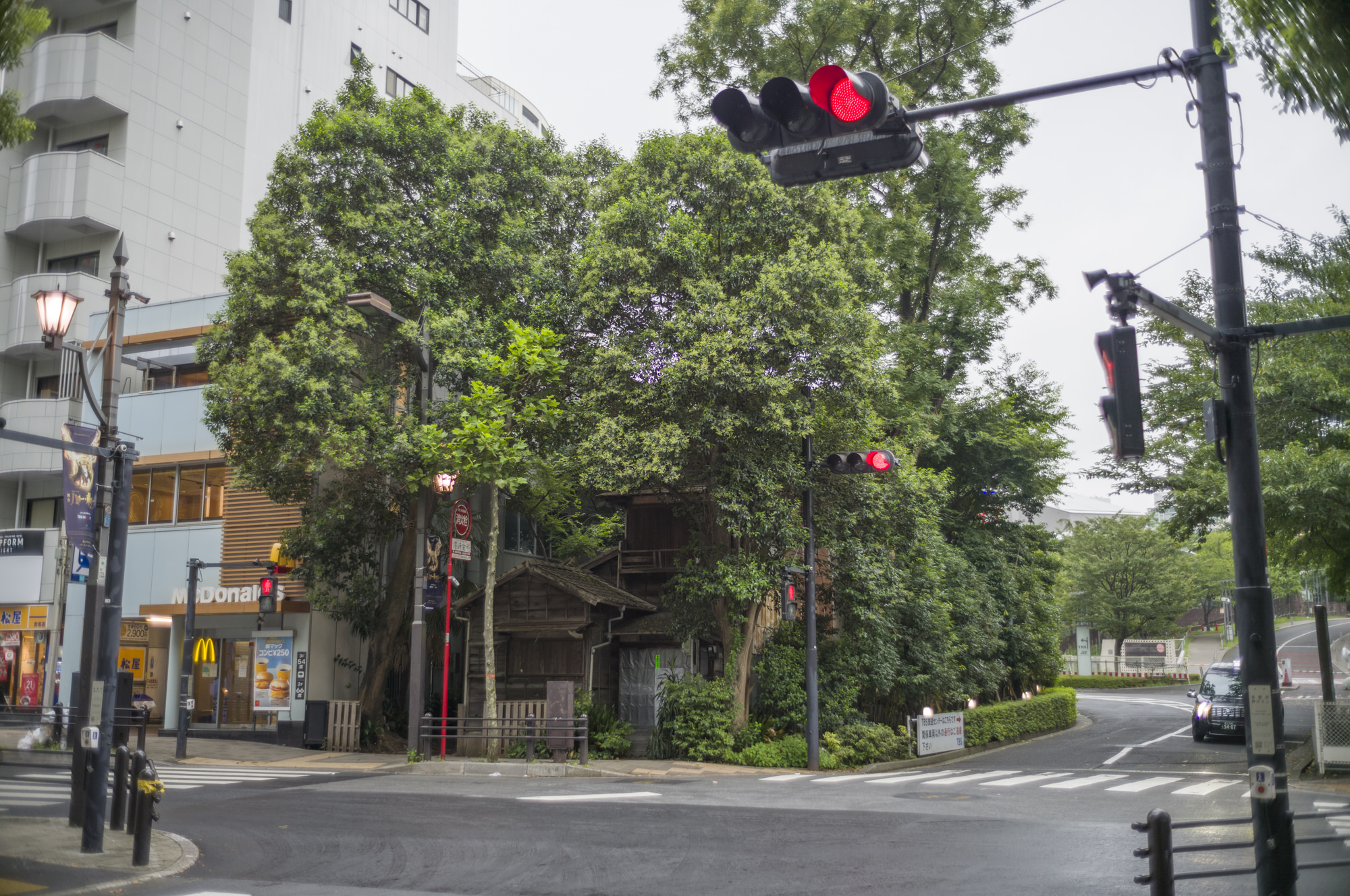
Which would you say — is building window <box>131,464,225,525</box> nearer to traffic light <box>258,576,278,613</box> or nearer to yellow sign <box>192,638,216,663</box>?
yellow sign <box>192,638,216,663</box>

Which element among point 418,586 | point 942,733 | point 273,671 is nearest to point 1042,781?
point 942,733

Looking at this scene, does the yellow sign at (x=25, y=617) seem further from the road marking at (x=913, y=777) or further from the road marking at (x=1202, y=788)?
the road marking at (x=1202, y=788)

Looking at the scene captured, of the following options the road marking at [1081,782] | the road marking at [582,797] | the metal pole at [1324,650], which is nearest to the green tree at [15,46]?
the road marking at [582,797]

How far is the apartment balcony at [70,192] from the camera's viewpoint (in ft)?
103

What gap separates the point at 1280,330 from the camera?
743cm

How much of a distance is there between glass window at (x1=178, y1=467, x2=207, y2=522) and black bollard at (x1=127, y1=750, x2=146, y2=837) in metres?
18.5

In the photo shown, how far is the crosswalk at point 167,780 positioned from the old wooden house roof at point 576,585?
249 inches

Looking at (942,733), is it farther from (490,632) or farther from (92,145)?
(92,145)

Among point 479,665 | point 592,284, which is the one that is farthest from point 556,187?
point 479,665

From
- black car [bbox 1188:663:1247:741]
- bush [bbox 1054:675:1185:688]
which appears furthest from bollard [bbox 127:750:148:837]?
bush [bbox 1054:675:1185:688]

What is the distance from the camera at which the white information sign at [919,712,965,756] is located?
24.7 meters

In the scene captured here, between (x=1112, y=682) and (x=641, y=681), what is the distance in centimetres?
3775

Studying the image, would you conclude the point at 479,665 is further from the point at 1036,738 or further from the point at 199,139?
the point at 199,139

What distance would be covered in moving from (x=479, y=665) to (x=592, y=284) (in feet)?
33.6
